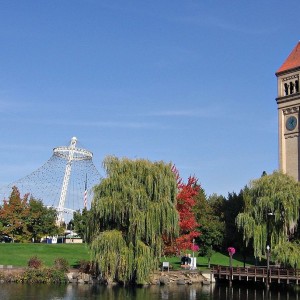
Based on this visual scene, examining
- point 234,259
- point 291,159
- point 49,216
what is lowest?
point 234,259

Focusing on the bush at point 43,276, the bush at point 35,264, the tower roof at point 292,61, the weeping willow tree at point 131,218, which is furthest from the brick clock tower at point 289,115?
the bush at point 35,264

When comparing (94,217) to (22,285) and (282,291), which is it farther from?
(282,291)

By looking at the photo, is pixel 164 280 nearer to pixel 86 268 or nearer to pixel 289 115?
pixel 86 268

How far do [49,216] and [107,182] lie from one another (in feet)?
94.1

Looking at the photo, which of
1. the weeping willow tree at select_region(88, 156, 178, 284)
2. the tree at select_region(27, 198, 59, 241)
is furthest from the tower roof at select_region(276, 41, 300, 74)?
the tree at select_region(27, 198, 59, 241)

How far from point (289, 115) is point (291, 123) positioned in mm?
1384

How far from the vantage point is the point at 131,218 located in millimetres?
45250

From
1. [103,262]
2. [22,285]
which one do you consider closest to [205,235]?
[103,262]

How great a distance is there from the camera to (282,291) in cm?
4603

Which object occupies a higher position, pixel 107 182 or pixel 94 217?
pixel 107 182

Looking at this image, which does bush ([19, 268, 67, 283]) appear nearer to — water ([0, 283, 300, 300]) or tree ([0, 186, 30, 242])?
water ([0, 283, 300, 300])

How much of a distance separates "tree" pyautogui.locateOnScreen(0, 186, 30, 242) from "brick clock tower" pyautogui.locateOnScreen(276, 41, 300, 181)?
1390 inches

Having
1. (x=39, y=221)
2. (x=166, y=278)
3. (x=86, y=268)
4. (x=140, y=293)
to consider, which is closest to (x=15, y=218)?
(x=39, y=221)

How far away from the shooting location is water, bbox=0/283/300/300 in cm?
3806
